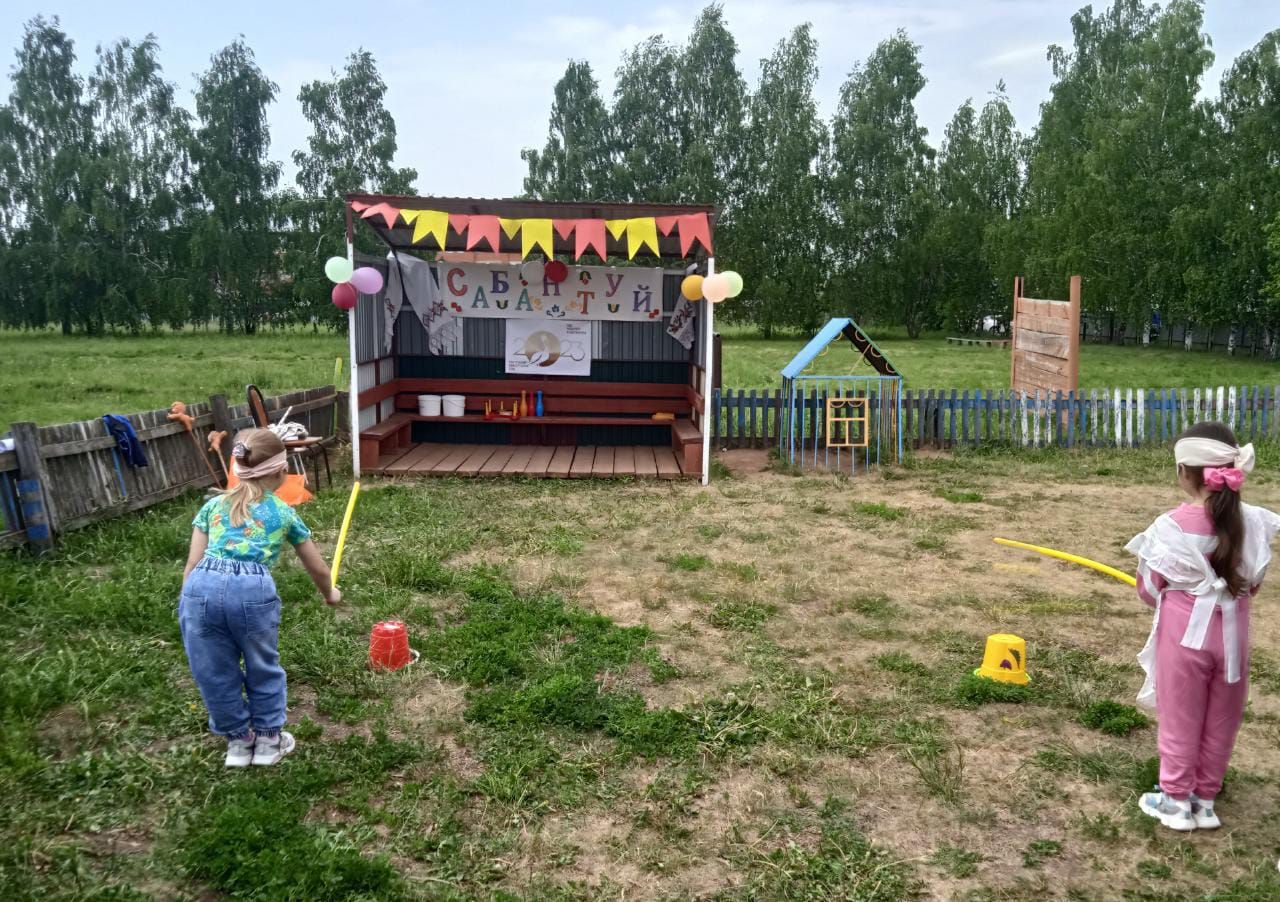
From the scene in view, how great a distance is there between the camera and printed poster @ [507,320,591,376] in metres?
12.1

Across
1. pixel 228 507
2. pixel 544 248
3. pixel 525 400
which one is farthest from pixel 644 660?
pixel 525 400

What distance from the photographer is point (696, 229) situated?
9.67 metres

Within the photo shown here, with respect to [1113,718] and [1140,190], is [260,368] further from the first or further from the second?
[1140,190]

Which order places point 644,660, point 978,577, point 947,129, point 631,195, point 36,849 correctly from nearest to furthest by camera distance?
point 36,849 → point 644,660 → point 978,577 → point 631,195 → point 947,129

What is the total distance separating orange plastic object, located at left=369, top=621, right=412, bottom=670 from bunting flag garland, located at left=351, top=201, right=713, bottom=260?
17.4 ft

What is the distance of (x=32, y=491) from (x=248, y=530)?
3893mm

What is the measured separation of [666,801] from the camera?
12.4 feet

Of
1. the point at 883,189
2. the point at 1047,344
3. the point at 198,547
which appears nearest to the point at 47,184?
the point at 883,189

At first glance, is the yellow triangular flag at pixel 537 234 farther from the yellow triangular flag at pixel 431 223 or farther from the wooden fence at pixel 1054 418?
the wooden fence at pixel 1054 418

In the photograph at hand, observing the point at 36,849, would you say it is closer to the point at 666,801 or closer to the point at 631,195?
the point at 666,801

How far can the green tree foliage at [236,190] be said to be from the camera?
126 ft

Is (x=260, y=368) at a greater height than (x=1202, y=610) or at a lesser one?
greater

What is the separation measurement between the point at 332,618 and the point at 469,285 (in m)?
6.93

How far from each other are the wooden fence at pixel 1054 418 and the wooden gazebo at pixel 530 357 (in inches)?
36.0
